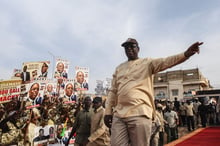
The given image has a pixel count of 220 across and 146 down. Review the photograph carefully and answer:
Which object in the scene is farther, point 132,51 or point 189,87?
point 189,87

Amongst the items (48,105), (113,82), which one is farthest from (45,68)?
(113,82)

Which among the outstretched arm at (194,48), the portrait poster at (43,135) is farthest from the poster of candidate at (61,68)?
the outstretched arm at (194,48)

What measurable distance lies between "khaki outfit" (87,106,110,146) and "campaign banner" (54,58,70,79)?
12.9ft

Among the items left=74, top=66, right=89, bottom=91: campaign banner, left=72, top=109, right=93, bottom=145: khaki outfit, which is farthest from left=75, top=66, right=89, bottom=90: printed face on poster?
left=72, top=109, right=93, bottom=145: khaki outfit

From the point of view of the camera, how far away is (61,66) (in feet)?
26.2

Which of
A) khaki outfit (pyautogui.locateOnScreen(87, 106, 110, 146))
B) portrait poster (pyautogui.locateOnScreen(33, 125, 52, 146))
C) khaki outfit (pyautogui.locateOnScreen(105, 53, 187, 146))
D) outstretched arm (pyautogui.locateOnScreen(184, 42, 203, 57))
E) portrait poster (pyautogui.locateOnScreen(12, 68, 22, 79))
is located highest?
portrait poster (pyautogui.locateOnScreen(12, 68, 22, 79))

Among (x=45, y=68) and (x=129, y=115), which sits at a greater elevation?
(x=45, y=68)

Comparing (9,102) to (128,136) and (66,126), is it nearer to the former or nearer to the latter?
(66,126)

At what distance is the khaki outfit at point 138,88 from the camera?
2301mm

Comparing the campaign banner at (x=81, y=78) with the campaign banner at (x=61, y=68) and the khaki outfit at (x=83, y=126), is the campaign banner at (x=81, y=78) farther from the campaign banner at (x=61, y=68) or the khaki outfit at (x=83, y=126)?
the khaki outfit at (x=83, y=126)

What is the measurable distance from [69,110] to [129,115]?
6.50 meters

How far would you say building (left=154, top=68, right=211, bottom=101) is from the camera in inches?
1334

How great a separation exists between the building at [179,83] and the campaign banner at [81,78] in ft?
88.7

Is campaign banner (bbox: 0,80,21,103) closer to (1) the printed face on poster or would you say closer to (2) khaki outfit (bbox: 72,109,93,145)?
(2) khaki outfit (bbox: 72,109,93,145)
